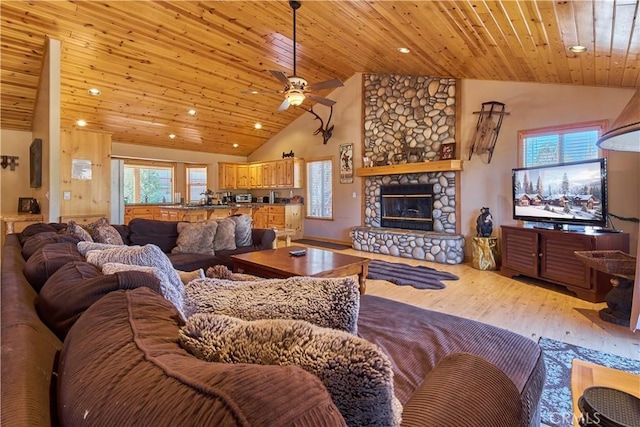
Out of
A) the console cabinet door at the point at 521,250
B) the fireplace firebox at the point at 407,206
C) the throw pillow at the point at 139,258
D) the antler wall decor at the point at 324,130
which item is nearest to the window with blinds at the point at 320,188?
the antler wall decor at the point at 324,130

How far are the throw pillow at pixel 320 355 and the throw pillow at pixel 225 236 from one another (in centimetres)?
362

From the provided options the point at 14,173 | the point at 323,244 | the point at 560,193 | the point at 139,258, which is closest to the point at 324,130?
the point at 323,244

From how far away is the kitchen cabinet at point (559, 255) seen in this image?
3449mm

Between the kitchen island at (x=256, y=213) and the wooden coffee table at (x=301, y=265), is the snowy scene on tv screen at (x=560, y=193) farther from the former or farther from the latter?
the kitchen island at (x=256, y=213)

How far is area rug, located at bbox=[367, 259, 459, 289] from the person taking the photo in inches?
164

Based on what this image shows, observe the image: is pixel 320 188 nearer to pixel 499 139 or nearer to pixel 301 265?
pixel 499 139

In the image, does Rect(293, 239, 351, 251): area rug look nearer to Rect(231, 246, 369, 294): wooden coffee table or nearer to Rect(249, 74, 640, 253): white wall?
Rect(249, 74, 640, 253): white wall

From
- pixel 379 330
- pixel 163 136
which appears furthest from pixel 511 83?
pixel 163 136

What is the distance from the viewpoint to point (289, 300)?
3.09 ft

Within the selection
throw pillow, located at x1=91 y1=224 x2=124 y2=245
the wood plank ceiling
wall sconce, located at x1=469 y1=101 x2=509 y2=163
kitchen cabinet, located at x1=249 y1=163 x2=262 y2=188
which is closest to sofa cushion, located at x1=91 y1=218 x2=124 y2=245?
throw pillow, located at x1=91 y1=224 x2=124 y2=245

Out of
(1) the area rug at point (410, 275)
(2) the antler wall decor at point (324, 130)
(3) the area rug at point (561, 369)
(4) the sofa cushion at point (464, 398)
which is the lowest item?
(3) the area rug at point (561, 369)

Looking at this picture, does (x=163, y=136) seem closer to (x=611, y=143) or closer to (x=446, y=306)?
(x=446, y=306)

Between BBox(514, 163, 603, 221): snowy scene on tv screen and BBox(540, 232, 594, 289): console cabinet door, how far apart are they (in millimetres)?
343

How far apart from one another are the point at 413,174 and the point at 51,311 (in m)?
5.93
